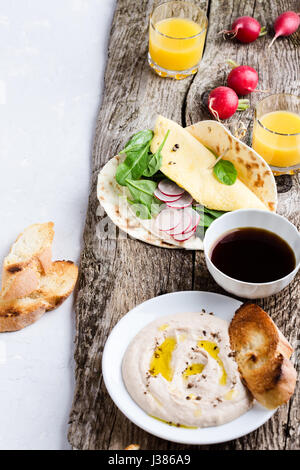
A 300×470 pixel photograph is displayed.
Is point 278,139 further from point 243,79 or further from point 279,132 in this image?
point 243,79

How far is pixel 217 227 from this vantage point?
2.78 meters

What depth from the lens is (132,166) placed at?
3146mm

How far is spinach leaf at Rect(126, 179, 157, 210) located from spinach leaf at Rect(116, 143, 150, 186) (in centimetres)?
4

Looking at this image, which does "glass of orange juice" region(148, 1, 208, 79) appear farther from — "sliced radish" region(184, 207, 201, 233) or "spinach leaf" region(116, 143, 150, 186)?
"sliced radish" region(184, 207, 201, 233)

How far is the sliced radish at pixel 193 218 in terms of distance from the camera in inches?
117

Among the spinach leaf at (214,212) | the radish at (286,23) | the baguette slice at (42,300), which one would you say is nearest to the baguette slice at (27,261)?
the baguette slice at (42,300)

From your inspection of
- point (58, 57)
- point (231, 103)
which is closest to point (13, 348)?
point (231, 103)

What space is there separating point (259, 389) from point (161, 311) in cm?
56

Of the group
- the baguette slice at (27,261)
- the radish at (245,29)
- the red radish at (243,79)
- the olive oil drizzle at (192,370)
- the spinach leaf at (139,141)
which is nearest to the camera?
the olive oil drizzle at (192,370)

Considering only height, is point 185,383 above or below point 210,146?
below

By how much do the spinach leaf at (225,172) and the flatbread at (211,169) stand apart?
0.02 meters

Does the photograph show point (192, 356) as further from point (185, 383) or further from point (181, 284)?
point (181, 284)

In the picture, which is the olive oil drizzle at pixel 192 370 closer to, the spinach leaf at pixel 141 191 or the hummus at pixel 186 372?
the hummus at pixel 186 372

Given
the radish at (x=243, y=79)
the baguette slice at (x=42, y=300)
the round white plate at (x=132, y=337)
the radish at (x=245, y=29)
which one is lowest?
the baguette slice at (x=42, y=300)
